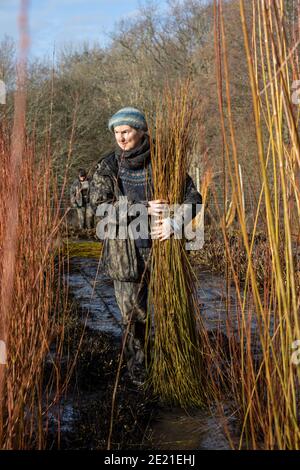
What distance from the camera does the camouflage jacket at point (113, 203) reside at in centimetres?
325

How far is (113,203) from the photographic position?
10.8 feet

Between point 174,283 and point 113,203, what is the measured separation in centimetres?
59

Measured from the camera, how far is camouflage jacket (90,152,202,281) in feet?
10.7

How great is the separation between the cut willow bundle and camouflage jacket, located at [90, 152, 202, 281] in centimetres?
18

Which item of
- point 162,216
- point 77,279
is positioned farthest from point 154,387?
point 77,279

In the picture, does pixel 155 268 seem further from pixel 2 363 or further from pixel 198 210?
pixel 2 363

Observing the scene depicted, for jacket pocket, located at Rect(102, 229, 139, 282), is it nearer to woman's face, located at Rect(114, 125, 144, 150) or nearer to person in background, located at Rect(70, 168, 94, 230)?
person in background, located at Rect(70, 168, 94, 230)

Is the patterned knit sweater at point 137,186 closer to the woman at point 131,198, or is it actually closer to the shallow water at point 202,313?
the woman at point 131,198

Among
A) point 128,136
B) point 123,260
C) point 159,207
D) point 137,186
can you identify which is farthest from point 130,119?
point 123,260

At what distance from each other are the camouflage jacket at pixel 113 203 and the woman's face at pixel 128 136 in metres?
0.15

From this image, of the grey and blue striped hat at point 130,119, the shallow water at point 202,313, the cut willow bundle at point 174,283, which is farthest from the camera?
the grey and blue striped hat at point 130,119

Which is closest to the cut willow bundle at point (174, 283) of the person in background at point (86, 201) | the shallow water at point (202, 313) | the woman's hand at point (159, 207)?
the woman's hand at point (159, 207)

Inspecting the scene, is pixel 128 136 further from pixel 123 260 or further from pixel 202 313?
pixel 202 313
